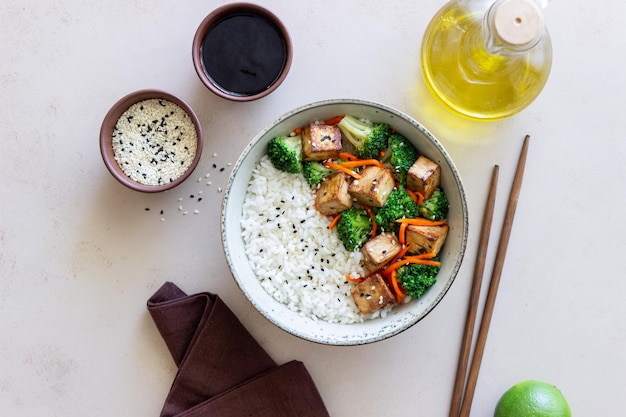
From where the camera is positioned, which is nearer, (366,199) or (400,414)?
(366,199)

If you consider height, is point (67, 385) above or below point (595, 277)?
below

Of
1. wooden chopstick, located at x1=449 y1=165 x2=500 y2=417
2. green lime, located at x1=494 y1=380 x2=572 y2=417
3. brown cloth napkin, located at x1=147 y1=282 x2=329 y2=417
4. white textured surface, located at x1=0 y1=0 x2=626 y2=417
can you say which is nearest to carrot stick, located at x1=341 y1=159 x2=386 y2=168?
white textured surface, located at x1=0 y1=0 x2=626 y2=417

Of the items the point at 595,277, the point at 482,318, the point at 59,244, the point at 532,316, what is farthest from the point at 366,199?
the point at 59,244

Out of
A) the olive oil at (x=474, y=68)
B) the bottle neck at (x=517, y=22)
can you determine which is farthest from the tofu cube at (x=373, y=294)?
the bottle neck at (x=517, y=22)

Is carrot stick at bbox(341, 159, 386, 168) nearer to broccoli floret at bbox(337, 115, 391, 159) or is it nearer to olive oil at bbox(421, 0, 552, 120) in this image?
broccoli floret at bbox(337, 115, 391, 159)

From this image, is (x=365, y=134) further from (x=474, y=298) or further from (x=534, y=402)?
(x=534, y=402)

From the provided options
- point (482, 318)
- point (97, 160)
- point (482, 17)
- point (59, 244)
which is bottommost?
point (59, 244)

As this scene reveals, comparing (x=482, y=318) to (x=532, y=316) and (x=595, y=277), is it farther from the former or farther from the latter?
(x=595, y=277)
